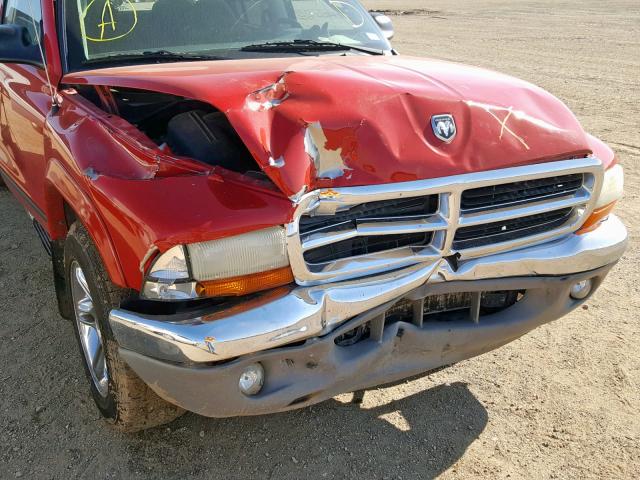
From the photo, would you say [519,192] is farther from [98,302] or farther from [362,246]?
[98,302]

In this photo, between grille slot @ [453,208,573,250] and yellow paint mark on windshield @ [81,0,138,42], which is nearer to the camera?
grille slot @ [453,208,573,250]

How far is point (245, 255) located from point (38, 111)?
186 centimetres

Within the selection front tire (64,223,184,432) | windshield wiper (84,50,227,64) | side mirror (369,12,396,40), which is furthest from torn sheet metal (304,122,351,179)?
side mirror (369,12,396,40)

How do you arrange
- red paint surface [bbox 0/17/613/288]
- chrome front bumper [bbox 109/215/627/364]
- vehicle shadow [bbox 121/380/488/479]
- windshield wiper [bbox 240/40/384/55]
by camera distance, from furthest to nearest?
windshield wiper [bbox 240/40/384/55] → vehicle shadow [bbox 121/380/488/479] → red paint surface [bbox 0/17/613/288] → chrome front bumper [bbox 109/215/627/364]

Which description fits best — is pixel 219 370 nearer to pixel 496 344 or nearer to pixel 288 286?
pixel 288 286

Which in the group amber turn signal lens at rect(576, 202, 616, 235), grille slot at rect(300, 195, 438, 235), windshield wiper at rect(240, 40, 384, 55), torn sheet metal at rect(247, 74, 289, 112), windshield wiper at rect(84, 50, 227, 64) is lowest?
amber turn signal lens at rect(576, 202, 616, 235)

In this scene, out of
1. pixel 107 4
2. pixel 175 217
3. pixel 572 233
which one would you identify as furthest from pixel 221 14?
pixel 572 233

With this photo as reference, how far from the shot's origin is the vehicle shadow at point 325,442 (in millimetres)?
2590

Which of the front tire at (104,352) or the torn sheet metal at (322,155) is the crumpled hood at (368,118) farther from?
the front tire at (104,352)

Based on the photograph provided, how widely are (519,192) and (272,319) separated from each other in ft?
3.75

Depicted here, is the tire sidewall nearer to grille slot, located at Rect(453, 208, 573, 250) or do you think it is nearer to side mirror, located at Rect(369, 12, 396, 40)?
grille slot, located at Rect(453, 208, 573, 250)

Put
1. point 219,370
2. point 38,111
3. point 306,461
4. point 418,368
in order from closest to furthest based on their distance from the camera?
Answer: 1. point 219,370
2. point 418,368
3. point 306,461
4. point 38,111

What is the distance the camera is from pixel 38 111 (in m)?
3.27

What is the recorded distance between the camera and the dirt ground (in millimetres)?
2607
